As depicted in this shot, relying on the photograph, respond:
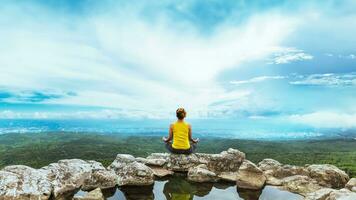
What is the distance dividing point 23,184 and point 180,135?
6.60 m

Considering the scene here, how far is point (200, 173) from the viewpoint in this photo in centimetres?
1299

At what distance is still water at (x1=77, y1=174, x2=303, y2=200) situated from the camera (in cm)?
1110

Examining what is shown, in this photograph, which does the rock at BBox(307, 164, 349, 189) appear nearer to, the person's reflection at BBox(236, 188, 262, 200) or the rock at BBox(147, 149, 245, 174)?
the person's reflection at BBox(236, 188, 262, 200)

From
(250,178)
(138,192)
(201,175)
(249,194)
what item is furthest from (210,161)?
(138,192)

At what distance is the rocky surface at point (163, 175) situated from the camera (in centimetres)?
998

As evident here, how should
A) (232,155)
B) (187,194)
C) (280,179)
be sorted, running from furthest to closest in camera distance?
(232,155) → (280,179) → (187,194)

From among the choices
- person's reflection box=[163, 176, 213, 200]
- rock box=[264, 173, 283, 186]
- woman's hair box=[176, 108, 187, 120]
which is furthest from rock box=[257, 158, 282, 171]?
woman's hair box=[176, 108, 187, 120]

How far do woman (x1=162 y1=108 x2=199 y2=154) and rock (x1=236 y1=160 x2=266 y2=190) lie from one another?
2.91 metres

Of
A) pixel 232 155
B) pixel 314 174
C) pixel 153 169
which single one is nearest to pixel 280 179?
pixel 314 174

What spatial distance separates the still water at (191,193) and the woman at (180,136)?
2.29m

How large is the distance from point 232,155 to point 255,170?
1.95 metres

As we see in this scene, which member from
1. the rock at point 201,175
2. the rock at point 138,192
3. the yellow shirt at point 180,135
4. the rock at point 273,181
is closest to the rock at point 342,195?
the rock at point 273,181

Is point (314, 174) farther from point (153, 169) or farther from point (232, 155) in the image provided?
point (153, 169)

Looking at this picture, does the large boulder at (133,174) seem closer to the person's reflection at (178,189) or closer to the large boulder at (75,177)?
the large boulder at (75,177)
